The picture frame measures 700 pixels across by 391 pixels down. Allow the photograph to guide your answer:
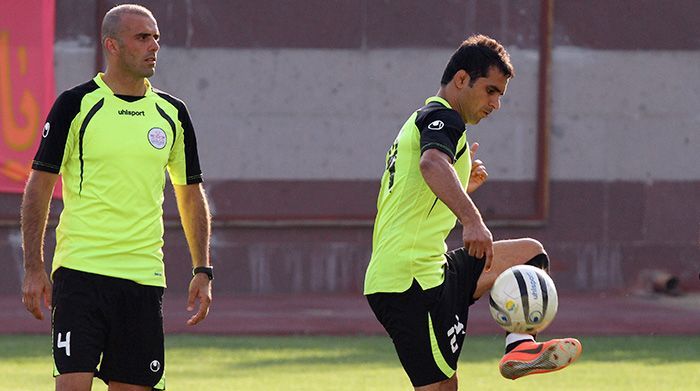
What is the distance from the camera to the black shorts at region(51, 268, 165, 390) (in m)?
6.67

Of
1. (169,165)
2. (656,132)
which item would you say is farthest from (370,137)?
(169,165)

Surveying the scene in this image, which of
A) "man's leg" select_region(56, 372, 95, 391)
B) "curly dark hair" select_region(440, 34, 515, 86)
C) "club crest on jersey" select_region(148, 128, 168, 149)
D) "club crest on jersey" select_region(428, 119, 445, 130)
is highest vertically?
"curly dark hair" select_region(440, 34, 515, 86)

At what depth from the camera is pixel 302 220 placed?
18859mm

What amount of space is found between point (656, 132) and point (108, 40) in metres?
13.3

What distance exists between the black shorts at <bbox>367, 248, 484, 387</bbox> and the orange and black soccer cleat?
0.90 feet

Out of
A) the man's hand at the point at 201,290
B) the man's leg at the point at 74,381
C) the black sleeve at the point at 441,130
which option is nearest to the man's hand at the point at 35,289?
the man's leg at the point at 74,381

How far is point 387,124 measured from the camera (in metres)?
18.8

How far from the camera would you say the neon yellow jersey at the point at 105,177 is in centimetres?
675

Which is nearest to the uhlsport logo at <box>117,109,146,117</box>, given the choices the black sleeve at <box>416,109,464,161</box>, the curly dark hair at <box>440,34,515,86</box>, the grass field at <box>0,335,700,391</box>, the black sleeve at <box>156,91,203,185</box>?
the black sleeve at <box>156,91,203,185</box>

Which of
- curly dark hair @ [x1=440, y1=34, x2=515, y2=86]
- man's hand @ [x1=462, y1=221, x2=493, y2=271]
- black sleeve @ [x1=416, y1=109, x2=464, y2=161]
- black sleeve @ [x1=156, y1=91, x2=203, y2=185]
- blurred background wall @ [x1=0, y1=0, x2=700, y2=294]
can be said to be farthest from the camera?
blurred background wall @ [x1=0, y1=0, x2=700, y2=294]

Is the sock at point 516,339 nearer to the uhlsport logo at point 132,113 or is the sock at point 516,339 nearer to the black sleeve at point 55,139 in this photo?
the uhlsport logo at point 132,113

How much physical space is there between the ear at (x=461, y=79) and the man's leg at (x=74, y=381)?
84.0 inches

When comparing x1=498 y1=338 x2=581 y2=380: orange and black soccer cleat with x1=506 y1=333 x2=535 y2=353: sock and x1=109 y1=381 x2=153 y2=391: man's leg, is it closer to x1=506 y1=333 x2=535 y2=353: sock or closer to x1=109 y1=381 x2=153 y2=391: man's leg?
x1=506 y1=333 x2=535 y2=353: sock

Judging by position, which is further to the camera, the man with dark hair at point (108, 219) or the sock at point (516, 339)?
the sock at point (516, 339)
